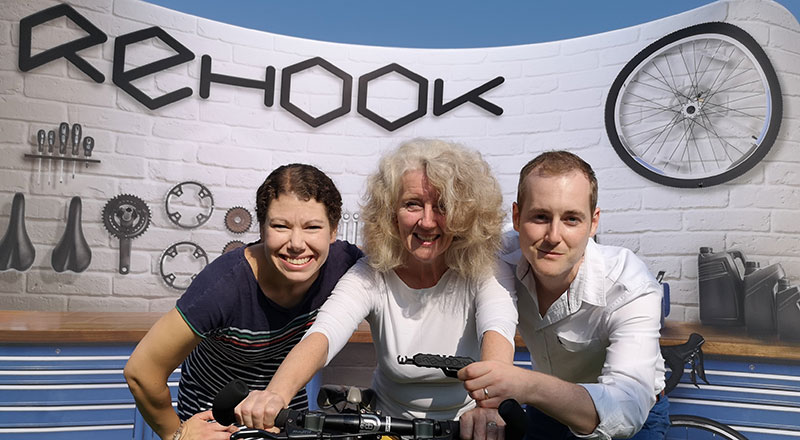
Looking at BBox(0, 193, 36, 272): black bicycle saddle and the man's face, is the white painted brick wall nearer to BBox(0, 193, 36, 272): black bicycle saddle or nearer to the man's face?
BBox(0, 193, 36, 272): black bicycle saddle

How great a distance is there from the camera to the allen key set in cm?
278

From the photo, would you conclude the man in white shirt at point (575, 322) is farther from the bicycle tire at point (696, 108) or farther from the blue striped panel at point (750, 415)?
the bicycle tire at point (696, 108)

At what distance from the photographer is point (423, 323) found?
152 centimetres

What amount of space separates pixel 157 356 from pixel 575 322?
1.05 m

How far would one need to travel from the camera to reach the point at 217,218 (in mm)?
2971

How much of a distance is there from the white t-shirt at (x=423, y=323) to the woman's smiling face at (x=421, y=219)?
0.13 meters

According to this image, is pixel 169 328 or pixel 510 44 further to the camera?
pixel 510 44

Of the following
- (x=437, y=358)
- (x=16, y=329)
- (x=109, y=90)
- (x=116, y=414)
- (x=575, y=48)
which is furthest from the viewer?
(x=575, y=48)

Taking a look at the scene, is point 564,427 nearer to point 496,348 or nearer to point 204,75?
point 496,348

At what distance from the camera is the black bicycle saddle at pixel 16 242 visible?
274 cm

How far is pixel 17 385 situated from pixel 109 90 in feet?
4.59

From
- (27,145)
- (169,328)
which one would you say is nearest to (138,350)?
(169,328)

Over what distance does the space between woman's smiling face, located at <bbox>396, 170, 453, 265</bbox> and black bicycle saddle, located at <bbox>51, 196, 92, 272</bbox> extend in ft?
6.66

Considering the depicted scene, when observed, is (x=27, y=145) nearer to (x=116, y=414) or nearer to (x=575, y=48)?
(x=116, y=414)
